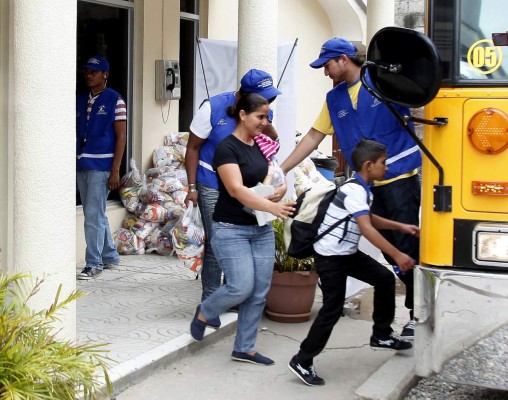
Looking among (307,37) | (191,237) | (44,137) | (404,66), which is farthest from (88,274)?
(307,37)

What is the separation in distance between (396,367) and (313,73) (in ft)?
30.0

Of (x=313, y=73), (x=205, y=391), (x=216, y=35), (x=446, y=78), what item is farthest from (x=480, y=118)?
(x=313, y=73)

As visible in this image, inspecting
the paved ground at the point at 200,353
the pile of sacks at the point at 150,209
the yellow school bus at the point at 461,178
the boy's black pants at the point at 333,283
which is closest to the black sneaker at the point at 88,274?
the paved ground at the point at 200,353

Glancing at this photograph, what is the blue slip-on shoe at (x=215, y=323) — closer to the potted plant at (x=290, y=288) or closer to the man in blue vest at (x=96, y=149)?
the potted plant at (x=290, y=288)

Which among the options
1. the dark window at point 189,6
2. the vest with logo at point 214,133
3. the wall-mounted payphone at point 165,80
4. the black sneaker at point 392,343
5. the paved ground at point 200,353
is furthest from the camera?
the dark window at point 189,6

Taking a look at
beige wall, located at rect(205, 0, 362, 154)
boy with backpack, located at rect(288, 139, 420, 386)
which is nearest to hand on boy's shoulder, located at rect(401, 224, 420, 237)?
boy with backpack, located at rect(288, 139, 420, 386)

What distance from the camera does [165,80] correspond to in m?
9.84

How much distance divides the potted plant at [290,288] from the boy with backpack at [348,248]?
4.31 feet

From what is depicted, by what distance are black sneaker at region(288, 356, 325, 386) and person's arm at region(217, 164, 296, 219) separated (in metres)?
0.93

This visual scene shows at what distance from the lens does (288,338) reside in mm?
6590

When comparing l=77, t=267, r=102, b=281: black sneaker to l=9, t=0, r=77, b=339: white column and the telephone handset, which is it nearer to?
the telephone handset

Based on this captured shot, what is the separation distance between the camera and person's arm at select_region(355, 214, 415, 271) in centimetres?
511

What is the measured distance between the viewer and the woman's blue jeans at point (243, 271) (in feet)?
18.3

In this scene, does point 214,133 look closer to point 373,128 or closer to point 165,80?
point 373,128
